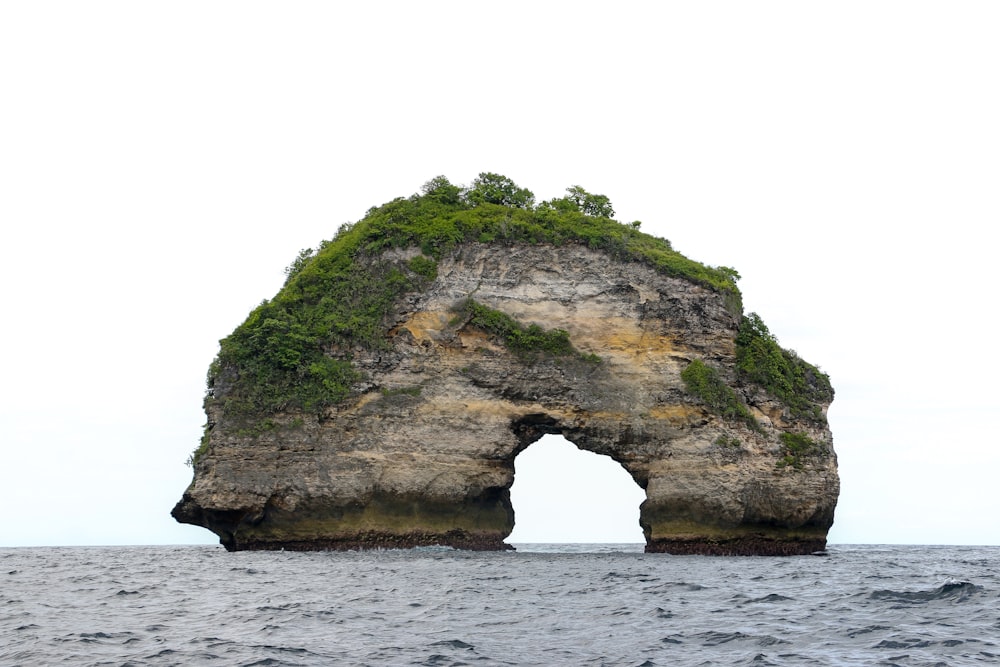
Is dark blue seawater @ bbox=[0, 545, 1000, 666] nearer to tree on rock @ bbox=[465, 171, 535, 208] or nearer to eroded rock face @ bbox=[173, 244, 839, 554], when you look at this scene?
eroded rock face @ bbox=[173, 244, 839, 554]

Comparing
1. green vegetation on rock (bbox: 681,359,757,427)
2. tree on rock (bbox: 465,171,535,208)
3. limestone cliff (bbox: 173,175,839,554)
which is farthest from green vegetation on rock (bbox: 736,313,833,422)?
tree on rock (bbox: 465,171,535,208)

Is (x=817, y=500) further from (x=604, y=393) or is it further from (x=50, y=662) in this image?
(x=50, y=662)

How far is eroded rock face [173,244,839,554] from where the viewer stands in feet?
109

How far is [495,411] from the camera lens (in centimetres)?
3541

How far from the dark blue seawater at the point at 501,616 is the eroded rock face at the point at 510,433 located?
796cm

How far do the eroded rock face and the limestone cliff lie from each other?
0.20 feet

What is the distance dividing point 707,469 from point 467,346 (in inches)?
384

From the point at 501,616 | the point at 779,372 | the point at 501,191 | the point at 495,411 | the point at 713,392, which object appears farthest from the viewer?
the point at 501,191

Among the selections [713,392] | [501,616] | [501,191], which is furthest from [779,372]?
[501,616]

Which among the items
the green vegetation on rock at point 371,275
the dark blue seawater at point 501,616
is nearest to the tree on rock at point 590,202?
the green vegetation on rock at point 371,275

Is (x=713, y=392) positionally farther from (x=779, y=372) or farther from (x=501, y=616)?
(x=501, y=616)

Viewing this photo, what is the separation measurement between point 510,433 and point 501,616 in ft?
65.0

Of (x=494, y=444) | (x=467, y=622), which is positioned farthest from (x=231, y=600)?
(x=494, y=444)

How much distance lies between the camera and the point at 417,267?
37.0 m
